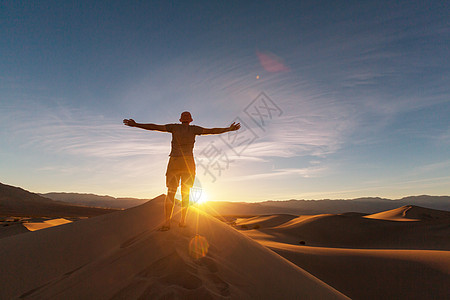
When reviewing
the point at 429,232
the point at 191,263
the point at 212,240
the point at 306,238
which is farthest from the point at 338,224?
the point at 191,263

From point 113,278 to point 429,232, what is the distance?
11795mm

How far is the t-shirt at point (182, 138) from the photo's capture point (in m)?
4.13

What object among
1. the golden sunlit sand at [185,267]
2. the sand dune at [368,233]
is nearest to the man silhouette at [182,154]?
the golden sunlit sand at [185,267]

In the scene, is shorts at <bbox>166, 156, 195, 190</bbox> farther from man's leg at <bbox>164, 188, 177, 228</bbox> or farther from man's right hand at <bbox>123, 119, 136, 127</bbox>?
man's right hand at <bbox>123, 119, 136, 127</bbox>

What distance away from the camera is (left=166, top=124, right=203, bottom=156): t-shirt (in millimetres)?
4133

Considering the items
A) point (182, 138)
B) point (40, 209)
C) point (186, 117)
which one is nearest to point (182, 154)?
point (182, 138)

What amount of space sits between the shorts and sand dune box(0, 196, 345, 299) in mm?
837

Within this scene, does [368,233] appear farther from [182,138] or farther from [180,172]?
→ [182,138]

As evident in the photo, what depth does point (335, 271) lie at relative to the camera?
378 centimetres

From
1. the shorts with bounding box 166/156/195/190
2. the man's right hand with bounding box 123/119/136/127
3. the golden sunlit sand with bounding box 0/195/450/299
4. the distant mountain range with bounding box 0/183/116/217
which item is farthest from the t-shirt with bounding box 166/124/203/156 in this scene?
the distant mountain range with bounding box 0/183/116/217

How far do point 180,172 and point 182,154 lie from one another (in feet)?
1.14

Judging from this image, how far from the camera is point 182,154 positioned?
162 inches

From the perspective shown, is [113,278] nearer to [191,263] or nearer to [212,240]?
[191,263]

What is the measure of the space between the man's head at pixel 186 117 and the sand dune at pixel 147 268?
2.05 m
